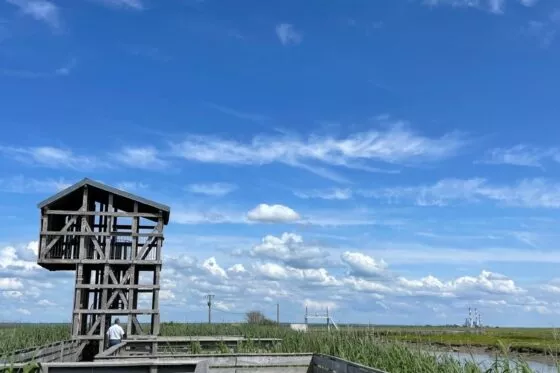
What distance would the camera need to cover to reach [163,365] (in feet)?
26.5

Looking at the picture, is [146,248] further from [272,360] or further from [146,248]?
[272,360]

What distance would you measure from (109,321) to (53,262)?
11.5 ft

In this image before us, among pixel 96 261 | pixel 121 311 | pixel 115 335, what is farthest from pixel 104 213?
pixel 115 335

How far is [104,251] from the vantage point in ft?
76.9

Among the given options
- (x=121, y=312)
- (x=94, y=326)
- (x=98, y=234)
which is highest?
(x=98, y=234)

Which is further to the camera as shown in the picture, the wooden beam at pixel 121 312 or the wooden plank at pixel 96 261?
the wooden beam at pixel 121 312

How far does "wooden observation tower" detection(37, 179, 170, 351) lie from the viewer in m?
22.8

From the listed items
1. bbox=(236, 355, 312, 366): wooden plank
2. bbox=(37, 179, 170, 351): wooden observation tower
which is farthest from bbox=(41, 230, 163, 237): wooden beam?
bbox=(236, 355, 312, 366): wooden plank

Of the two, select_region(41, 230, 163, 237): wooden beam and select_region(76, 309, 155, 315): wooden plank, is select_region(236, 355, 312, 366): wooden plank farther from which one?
select_region(41, 230, 163, 237): wooden beam

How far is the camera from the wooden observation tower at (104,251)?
22.8 metres

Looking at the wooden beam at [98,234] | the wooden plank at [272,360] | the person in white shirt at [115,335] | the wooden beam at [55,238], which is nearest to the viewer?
the wooden plank at [272,360]

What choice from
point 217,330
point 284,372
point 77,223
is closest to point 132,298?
point 77,223

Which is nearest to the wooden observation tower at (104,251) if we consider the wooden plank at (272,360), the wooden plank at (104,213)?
the wooden plank at (104,213)

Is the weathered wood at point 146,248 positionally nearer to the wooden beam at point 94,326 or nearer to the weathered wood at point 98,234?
the weathered wood at point 98,234
